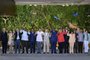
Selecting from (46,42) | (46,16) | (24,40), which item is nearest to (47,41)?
(46,42)

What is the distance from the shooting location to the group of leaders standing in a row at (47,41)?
16969 millimetres

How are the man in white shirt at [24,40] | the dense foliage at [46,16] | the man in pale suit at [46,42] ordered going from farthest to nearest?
the dense foliage at [46,16], the man in pale suit at [46,42], the man in white shirt at [24,40]

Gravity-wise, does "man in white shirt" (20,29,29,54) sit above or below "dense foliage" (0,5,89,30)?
below

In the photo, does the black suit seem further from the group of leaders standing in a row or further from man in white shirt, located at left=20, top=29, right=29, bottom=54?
man in white shirt, located at left=20, top=29, right=29, bottom=54

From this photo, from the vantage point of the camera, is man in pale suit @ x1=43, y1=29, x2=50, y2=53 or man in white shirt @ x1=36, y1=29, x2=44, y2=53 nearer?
man in white shirt @ x1=36, y1=29, x2=44, y2=53

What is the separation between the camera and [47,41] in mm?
17438

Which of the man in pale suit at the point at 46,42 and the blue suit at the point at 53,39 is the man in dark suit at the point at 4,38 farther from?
the blue suit at the point at 53,39

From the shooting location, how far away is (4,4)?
716 centimetres

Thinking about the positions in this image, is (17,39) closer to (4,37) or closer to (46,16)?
(4,37)

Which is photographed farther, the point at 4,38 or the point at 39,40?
the point at 39,40

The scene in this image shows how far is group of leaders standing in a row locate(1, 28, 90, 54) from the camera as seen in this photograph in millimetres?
16969

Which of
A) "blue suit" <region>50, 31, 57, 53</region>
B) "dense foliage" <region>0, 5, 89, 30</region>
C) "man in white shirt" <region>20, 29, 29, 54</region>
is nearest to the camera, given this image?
"blue suit" <region>50, 31, 57, 53</region>

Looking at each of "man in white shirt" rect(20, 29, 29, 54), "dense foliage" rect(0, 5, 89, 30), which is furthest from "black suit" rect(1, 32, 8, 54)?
"dense foliage" rect(0, 5, 89, 30)

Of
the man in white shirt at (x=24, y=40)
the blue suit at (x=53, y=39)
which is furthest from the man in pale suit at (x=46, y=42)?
the man in white shirt at (x=24, y=40)
